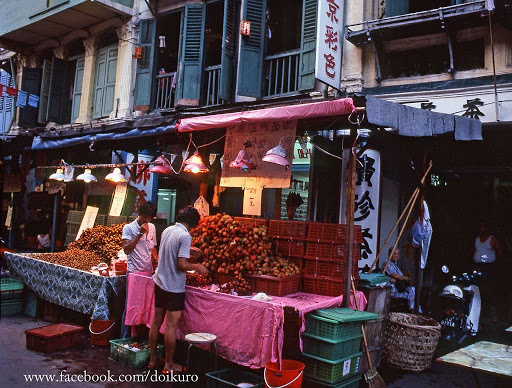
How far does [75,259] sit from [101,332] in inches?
73.8

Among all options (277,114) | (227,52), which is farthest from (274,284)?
(227,52)

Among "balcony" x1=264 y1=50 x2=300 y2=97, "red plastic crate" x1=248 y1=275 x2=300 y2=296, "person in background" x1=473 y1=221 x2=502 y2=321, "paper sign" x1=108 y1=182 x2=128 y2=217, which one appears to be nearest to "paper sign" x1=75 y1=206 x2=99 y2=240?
"paper sign" x1=108 y1=182 x2=128 y2=217

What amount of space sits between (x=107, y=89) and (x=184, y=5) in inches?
156

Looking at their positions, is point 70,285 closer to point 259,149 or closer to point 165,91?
point 259,149

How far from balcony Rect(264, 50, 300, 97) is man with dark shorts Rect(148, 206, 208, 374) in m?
5.49

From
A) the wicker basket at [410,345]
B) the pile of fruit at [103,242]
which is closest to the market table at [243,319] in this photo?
the wicker basket at [410,345]

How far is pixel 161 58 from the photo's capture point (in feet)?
44.2

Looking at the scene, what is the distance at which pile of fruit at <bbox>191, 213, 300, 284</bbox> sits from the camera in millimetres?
6041

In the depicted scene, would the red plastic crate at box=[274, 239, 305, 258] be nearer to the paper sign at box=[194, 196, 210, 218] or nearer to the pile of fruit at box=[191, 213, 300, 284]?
the pile of fruit at box=[191, 213, 300, 284]

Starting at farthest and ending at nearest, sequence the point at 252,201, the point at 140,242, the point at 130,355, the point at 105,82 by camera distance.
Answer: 1. the point at 105,82
2. the point at 252,201
3. the point at 140,242
4. the point at 130,355

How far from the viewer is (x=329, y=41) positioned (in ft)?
28.4

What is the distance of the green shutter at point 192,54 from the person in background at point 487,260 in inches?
305

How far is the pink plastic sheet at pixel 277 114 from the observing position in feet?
17.8

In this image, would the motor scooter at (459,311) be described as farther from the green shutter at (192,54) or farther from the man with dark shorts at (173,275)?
the green shutter at (192,54)
